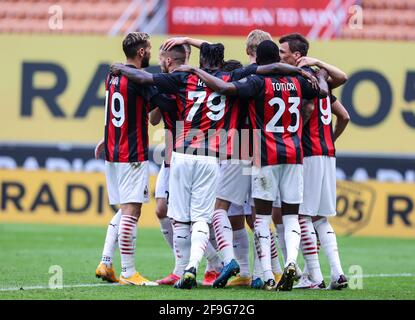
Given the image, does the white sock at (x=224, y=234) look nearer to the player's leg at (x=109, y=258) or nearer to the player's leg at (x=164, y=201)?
the player's leg at (x=164, y=201)

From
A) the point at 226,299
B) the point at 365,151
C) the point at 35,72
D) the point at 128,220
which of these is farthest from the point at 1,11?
the point at 226,299

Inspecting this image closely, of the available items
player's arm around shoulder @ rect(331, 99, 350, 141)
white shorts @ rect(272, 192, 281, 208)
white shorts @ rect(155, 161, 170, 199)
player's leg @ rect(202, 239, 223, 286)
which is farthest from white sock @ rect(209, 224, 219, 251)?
player's arm around shoulder @ rect(331, 99, 350, 141)

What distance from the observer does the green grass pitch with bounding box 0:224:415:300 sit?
8781 millimetres

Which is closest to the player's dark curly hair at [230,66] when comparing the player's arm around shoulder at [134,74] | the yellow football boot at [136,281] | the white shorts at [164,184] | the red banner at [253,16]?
the player's arm around shoulder at [134,74]

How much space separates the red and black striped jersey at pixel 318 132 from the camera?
9.79 metres

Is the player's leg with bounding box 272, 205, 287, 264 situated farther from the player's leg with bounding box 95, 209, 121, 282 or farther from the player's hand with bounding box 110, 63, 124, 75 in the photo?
the player's hand with bounding box 110, 63, 124, 75

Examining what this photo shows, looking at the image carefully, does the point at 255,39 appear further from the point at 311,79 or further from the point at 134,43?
the point at 134,43

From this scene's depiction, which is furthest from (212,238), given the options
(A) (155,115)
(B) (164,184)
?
(A) (155,115)

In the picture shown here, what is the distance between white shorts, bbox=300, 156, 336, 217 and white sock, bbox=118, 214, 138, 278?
161 cm

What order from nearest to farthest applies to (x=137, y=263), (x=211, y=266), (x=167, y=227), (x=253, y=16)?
(x=211, y=266), (x=167, y=227), (x=137, y=263), (x=253, y=16)

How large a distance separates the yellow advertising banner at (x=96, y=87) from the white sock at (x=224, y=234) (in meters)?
7.79

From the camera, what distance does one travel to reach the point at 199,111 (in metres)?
9.30

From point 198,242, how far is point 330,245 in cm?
137

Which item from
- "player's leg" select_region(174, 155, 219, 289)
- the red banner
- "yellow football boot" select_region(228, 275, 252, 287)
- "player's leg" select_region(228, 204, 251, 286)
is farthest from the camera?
the red banner
